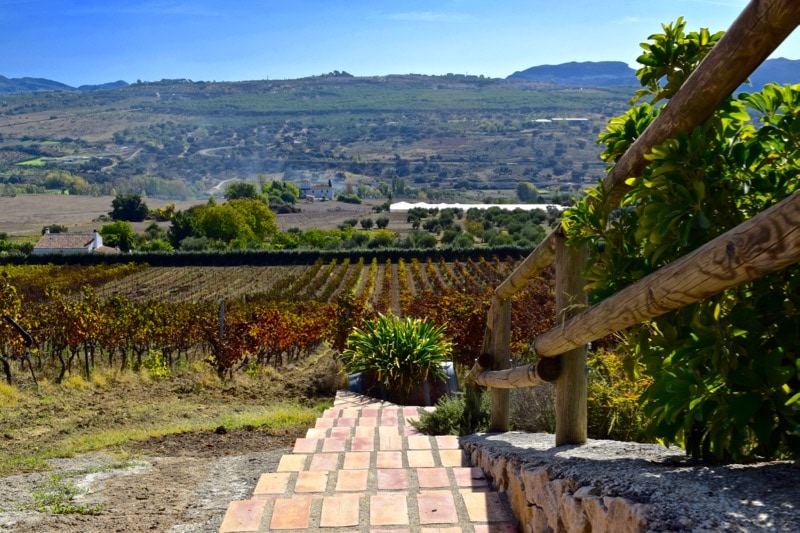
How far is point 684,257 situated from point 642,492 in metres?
0.54

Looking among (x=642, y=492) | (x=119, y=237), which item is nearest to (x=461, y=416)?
(x=642, y=492)

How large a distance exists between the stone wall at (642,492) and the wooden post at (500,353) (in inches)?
49.5

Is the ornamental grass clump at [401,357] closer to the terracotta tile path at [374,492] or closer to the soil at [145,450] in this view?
the soil at [145,450]

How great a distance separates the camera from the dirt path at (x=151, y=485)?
3207 mm

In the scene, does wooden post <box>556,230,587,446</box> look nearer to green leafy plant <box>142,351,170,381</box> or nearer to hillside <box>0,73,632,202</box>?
green leafy plant <box>142,351,170,381</box>

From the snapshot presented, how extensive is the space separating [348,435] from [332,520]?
205 cm

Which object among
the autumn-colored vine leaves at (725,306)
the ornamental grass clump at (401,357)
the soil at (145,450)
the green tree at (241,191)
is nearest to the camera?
the autumn-colored vine leaves at (725,306)

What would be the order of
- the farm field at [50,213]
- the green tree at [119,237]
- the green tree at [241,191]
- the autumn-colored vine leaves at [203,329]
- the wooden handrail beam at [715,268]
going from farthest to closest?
1. the green tree at [241,191]
2. the farm field at [50,213]
3. the green tree at [119,237]
4. the autumn-colored vine leaves at [203,329]
5. the wooden handrail beam at [715,268]

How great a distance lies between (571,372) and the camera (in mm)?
2764

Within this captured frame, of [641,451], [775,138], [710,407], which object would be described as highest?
[775,138]

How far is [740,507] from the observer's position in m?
1.50

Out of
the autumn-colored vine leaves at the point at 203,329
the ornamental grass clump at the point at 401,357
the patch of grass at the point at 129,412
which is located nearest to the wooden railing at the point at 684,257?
the patch of grass at the point at 129,412

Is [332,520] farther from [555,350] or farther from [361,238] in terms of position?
[361,238]

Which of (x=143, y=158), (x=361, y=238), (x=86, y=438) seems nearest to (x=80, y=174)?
(x=143, y=158)
